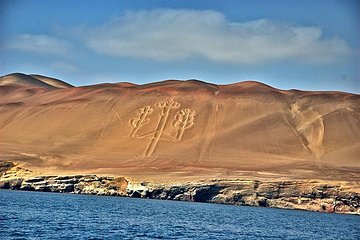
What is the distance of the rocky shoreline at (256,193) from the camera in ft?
266

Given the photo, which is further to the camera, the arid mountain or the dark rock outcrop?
the arid mountain

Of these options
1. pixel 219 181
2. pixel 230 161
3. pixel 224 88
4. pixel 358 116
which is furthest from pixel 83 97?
pixel 219 181

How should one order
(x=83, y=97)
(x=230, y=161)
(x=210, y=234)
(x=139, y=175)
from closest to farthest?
(x=210, y=234) → (x=139, y=175) → (x=230, y=161) → (x=83, y=97)

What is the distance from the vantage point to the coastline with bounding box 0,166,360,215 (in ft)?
266

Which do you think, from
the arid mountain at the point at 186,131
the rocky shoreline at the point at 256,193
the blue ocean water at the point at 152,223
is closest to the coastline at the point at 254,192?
the rocky shoreline at the point at 256,193

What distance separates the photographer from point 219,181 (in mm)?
83750

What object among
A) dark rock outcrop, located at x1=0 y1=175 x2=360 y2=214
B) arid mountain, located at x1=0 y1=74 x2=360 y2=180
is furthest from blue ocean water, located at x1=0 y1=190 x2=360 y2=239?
arid mountain, located at x1=0 y1=74 x2=360 y2=180

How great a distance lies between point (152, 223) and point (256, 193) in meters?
33.7

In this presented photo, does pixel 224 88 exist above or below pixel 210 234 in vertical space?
above

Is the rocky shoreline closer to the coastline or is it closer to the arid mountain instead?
the coastline

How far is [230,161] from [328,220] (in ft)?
137

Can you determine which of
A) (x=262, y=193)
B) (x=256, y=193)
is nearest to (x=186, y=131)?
(x=256, y=193)

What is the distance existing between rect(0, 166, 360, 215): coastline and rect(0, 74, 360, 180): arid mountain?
24.0 ft

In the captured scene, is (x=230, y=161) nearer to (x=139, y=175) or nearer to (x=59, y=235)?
(x=139, y=175)
